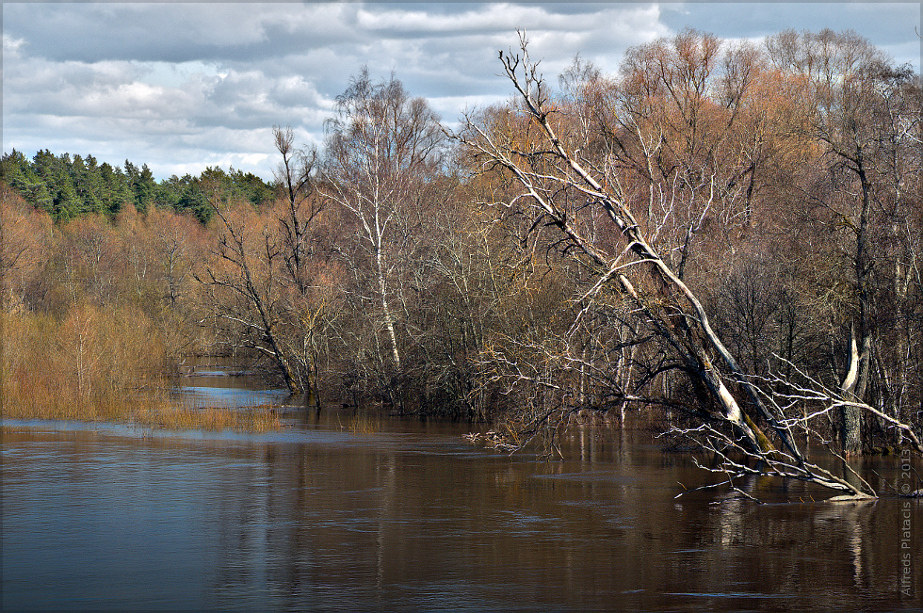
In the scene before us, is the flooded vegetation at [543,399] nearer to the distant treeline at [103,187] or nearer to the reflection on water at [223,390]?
the reflection on water at [223,390]

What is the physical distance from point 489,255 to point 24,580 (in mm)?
19971

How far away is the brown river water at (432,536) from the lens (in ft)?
38.2

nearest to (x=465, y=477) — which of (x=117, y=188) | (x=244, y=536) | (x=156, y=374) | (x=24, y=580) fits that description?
(x=244, y=536)

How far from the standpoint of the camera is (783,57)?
5747 cm

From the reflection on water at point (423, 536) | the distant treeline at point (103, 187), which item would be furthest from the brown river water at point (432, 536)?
the distant treeline at point (103, 187)

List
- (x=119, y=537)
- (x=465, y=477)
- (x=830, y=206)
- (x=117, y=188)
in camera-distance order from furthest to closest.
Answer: (x=117, y=188), (x=830, y=206), (x=465, y=477), (x=119, y=537)

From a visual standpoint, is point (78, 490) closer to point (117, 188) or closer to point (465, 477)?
point (465, 477)

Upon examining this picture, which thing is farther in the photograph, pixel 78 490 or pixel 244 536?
pixel 78 490

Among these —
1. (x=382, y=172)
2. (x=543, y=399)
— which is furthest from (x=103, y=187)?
(x=543, y=399)

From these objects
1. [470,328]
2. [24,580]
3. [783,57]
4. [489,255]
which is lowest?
[24,580]

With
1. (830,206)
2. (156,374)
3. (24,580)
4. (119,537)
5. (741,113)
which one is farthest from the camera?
(741,113)

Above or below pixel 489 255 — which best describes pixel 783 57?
above

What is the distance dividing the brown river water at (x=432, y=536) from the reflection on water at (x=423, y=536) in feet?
0.15

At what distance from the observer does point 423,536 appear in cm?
1478
